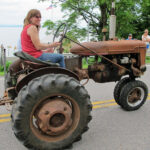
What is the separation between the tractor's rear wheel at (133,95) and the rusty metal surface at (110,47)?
71 cm

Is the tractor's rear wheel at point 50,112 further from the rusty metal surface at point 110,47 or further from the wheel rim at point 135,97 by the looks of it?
the wheel rim at point 135,97

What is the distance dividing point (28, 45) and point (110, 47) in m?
1.50

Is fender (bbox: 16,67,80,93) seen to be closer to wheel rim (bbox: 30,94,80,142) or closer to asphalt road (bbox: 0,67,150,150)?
wheel rim (bbox: 30,94,80,142)

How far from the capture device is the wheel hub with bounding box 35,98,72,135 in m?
2.49

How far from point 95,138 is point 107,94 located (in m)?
2.40

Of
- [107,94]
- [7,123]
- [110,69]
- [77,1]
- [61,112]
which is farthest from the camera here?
[77,1]

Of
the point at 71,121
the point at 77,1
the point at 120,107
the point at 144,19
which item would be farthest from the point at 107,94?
the point at 144,19

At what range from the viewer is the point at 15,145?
275 centimetres

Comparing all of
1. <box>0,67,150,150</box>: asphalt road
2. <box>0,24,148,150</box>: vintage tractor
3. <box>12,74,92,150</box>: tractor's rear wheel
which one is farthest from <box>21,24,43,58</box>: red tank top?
<box>0,67,150,150</box>: asphalt road

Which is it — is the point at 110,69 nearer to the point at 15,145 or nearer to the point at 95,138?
the point at 95,138

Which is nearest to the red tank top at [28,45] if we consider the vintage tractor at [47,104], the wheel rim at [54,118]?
the vintage tractor at [47,104]

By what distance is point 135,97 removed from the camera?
3.99 metres

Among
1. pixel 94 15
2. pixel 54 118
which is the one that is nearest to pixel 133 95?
pixel 54 118

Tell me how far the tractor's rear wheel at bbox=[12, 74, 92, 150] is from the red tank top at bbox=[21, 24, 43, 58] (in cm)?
64
